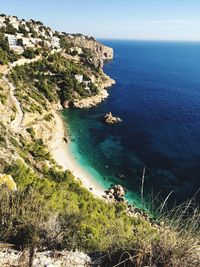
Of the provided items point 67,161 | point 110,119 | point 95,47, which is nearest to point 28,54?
point 110,119

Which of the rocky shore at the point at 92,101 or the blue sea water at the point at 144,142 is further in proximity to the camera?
the rocky shore at the point at 92,101

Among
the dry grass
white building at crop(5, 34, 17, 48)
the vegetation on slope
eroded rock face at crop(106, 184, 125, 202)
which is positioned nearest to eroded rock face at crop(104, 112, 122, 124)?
the vegetation on slope

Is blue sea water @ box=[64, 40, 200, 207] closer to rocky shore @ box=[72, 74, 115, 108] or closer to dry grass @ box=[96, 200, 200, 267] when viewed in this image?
rocky shore @ box=[72, 74, 115, 108]

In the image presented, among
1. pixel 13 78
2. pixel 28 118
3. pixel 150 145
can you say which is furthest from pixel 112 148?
pixel 13 78

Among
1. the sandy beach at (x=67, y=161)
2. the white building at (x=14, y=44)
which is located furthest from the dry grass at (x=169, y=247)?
the white building at (x=14, y=44)

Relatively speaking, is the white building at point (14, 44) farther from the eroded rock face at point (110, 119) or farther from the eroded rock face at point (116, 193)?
the eroded rock face at point (116, 193)

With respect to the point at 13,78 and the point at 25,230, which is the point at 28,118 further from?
the point at 25,230
